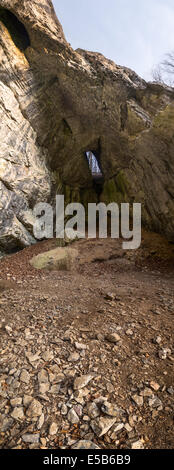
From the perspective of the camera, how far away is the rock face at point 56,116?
7.97 m

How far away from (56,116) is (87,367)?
37.6ft

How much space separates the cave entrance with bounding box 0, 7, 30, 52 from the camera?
8.47m

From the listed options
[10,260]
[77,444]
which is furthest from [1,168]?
[77,444]

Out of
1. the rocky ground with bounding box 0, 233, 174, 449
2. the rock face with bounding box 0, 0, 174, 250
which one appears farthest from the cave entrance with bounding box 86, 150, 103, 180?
the rocky ground with bounding box 0, 233, 174, 449

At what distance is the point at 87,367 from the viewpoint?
7.24 feet

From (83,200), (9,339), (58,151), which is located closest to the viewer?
(9,339)

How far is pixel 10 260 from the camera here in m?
7.34

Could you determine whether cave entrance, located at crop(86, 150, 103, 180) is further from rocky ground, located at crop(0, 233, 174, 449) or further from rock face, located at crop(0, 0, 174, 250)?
rocky ground, located at crop(0, 233, 174, 449)

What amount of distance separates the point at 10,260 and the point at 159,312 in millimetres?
5576

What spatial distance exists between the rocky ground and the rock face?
4.84m

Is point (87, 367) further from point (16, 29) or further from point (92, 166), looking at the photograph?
point (92, 166)

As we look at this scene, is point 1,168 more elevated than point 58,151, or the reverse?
point 58,151
